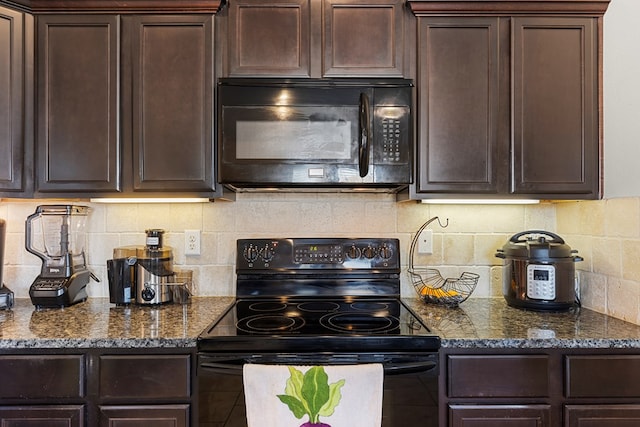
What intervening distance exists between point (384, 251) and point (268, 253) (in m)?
0.55

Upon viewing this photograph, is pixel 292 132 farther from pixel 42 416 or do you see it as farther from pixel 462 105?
pixel 42 416

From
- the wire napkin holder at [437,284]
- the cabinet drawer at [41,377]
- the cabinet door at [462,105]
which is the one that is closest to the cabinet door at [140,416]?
the cabinet drawer at [41,377]

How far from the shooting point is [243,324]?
1.47 metres

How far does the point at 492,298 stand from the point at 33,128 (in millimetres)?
2202

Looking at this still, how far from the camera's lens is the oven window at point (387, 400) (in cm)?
127

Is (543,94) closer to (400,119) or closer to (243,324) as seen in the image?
(400,119)

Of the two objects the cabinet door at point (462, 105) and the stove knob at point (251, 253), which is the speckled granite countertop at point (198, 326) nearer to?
the stove knob at point (251, 253)

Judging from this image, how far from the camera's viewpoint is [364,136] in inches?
60.7

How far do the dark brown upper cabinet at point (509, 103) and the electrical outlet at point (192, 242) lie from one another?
1.11 metres

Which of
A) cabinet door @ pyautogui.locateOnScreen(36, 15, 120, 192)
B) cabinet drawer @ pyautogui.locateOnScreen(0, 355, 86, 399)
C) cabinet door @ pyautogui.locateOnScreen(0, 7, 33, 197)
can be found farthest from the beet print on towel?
cabinet door @ pyautogui.locateOnScreen(0, 7, 33, 197)

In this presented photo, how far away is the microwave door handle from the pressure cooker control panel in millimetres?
817

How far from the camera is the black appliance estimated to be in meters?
1.28

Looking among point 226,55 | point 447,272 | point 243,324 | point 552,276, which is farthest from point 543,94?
point 243,324

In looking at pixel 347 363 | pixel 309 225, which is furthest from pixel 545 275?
pixel 309 225
